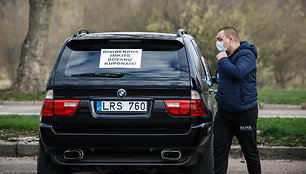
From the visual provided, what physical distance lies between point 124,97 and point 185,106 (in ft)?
1.85

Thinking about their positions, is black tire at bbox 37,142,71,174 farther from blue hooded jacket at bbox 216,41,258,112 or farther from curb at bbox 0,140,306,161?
curb at bbox 0,140,306,161

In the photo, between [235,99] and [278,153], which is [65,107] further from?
[278,153]

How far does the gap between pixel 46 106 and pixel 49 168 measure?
64 cm

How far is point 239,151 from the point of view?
313 inches

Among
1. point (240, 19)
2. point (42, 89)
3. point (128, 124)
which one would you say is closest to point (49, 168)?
point (128, 124)

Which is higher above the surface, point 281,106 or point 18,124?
point 18,124

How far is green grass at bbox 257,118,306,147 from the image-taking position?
27.6ft

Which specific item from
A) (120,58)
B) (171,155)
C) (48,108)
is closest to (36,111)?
(48,108)

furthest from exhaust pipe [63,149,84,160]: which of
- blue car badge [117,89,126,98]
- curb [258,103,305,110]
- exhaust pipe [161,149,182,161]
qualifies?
curb [258,103,305,110]

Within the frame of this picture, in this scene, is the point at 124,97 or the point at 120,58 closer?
the point at 124,97

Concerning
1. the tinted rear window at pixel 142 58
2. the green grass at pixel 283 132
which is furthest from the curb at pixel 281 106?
the tinted rear window at pixel 142 58

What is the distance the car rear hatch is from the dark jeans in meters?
0.56

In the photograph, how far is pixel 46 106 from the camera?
16.9 feet

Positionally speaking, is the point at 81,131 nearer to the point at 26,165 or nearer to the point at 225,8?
the point at 26,165
